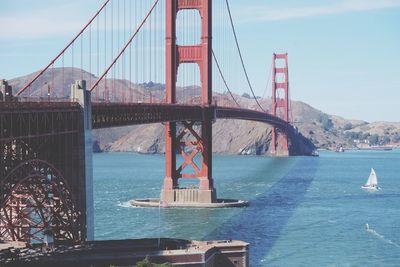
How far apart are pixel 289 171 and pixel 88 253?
70.9 meters

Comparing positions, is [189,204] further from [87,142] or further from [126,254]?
[126,254]

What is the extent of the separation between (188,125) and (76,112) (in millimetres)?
26901

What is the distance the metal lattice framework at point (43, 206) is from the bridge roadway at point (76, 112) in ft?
4.90

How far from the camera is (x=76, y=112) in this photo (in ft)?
104

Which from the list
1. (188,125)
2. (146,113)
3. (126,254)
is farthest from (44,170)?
(188,125)

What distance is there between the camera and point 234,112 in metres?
75.0

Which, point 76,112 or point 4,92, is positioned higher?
point 4,92

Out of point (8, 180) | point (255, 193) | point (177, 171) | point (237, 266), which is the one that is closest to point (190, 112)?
point (177, 171)

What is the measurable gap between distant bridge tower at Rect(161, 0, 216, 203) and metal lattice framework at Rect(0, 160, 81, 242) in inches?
929

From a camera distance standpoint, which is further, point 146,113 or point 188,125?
point 188,125

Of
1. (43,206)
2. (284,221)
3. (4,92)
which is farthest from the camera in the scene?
(284,221)

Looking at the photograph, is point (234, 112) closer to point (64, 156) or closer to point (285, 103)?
point (64, 156)

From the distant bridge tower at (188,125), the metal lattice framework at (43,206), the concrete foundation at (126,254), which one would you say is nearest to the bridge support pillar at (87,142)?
the metal lattice framework at (43,206)

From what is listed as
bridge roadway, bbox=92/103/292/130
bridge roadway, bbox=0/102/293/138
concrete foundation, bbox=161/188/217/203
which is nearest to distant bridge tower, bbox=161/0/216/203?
concrete foundation, bbox=161/188/217/203
